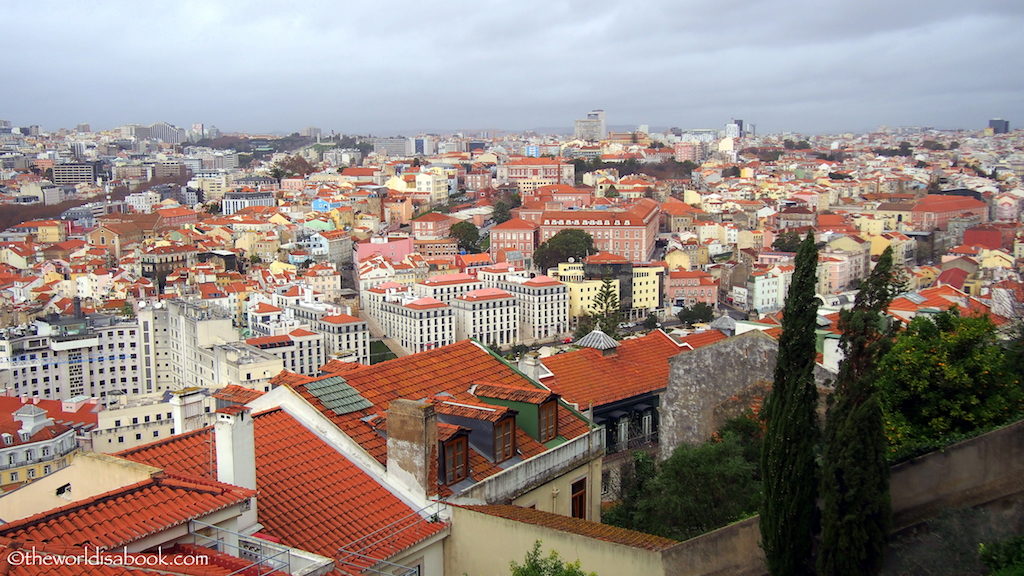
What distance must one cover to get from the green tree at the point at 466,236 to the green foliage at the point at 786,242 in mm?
16187

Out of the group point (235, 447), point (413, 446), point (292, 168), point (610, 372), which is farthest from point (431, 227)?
point (235, 447)

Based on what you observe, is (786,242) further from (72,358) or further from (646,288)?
(72,358)

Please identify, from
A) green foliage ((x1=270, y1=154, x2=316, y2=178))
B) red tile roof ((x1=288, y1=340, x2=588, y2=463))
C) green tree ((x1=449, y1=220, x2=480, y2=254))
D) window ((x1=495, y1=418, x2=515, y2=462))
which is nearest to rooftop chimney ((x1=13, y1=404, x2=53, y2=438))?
red tile roof ((x1=288, y1=340, x2=588, y2=463))

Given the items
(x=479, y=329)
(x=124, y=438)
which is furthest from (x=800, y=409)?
(x=479, y=329)

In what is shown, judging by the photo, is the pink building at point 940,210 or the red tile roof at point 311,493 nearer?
the red tile roof at point 311,493

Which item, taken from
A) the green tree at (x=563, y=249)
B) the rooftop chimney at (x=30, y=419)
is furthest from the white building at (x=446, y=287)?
the rooftop chimney at (x=30, y=419)

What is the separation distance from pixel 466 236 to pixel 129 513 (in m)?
48.3

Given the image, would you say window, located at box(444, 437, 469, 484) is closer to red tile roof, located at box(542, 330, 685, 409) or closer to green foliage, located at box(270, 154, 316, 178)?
red tile roof, located at box(542, 330, 685, 409)

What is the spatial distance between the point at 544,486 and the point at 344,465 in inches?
55.2

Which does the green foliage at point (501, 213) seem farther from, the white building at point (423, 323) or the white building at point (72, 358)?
the white building at point (72, 358)

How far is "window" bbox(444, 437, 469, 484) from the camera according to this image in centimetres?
551

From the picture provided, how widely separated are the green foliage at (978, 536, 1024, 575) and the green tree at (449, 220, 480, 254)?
158 feet

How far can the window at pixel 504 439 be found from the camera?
5.91 m

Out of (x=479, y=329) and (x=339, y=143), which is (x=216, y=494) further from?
(x=339, y=143)
